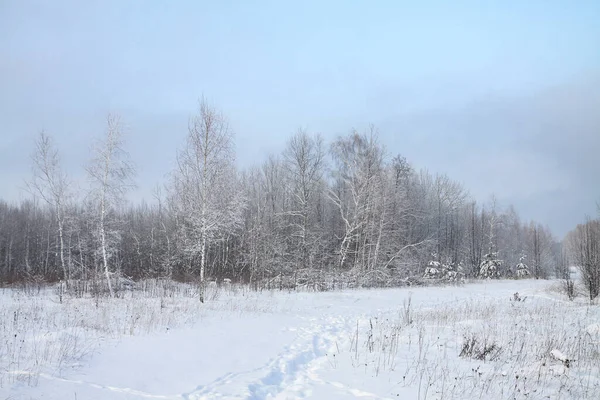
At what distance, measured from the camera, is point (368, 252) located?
32.2 m

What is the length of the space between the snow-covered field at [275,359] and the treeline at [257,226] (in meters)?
6.92

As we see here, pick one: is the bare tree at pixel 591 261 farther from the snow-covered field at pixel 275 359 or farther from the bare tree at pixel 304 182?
the bare tree at pixel 304 182

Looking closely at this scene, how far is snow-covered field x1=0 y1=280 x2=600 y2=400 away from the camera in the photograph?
509cm

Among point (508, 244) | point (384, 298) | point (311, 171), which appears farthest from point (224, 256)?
point (508, 244)

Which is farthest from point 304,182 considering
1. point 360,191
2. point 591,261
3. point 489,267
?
point 489,267

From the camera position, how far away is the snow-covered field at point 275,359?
5.09m

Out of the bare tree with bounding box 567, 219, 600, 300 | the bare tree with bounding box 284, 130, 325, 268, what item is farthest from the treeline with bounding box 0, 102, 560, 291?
the bare tree with bounding box 567, 219, 600, 300

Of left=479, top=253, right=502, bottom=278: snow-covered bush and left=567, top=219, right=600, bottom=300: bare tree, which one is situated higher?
left=567, top=219, right=600, bottom=300: bare tree

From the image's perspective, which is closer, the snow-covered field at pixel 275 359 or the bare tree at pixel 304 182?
the snow-covered field at pixel 275 359

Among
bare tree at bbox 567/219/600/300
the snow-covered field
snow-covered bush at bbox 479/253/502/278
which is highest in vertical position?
bare tree at bbox 567/219/600/300

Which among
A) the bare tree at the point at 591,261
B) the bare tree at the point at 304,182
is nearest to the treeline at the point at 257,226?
the bare tree at the point at 304,182

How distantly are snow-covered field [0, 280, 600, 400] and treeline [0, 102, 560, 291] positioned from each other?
692 centimetres

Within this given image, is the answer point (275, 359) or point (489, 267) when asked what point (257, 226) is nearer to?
point (275, 359)

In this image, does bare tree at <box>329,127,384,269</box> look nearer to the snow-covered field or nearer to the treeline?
the treeline
